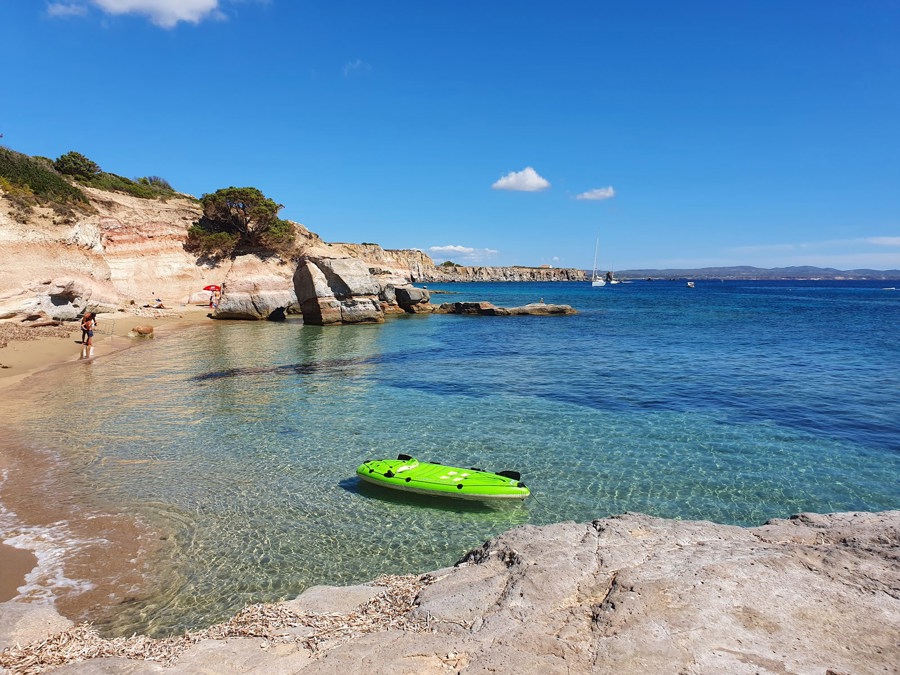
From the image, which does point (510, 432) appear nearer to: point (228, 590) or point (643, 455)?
point (643, 455)

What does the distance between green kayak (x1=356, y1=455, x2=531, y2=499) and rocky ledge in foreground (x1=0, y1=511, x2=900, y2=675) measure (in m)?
3.10

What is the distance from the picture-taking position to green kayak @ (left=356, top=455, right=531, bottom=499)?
887 centimetres

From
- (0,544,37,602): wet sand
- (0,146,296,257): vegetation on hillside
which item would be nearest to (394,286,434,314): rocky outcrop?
(0,146,296,257): vegetation on hillside

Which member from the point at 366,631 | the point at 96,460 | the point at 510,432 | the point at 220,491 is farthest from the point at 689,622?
the point at 96,460

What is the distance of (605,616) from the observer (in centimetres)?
417

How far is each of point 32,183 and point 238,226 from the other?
735 inches

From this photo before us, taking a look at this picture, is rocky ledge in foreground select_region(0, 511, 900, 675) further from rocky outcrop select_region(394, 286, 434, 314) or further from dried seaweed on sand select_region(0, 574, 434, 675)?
rocky outcrop select_region(394, 286, 434, 314)

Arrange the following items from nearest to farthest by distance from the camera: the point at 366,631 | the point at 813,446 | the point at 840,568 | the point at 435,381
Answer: the point at 366,631 < the point at 840,568 < the point at 813,446 < the point at 435,381

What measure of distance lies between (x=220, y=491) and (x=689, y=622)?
27.1ft

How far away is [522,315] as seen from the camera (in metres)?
51.3

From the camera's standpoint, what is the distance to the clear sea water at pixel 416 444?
7.67 metres

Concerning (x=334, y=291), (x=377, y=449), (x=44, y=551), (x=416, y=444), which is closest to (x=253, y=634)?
(x=44, y=551)

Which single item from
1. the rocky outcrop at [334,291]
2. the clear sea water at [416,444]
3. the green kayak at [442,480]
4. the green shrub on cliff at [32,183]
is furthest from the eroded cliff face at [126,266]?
the green kayak at [442,480]

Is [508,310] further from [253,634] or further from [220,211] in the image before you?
A: [253,634]
